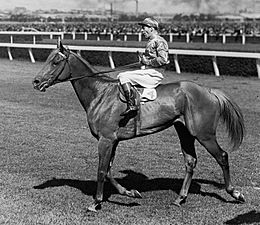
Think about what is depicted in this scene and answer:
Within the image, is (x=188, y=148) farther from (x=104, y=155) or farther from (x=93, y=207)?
(x=93, y=207)

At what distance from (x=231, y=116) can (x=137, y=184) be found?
5.42 ft

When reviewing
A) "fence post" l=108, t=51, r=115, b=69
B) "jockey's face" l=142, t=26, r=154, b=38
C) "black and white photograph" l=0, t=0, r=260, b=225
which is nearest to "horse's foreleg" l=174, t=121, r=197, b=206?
"black and white photograph" l=0, t=0, r=260, b=225

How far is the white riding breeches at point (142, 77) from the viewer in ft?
22.8

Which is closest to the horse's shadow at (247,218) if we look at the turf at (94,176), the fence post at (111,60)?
the turf at (94,176)

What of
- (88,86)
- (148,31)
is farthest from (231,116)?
(88,86)

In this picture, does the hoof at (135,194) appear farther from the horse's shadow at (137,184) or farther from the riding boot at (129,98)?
the riding boot at (129,98)

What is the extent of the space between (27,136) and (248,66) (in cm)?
1176

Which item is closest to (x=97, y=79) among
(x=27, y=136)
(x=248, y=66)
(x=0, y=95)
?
(x=27, y=136)

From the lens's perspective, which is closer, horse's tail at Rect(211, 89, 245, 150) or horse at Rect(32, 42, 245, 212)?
horse at Rect(32, 42, 245, 212)

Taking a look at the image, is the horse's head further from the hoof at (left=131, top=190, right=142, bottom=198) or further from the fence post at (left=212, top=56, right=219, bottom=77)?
the fence post at (left=212, top=56, right=219, bottom=77)

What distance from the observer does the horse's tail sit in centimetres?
722

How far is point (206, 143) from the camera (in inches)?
278

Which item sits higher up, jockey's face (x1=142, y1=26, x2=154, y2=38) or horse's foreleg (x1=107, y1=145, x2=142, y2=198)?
jockey's face (x1=142, y1=26, x2=154, y2=38)

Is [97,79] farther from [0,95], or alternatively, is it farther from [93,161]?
[0,95]
